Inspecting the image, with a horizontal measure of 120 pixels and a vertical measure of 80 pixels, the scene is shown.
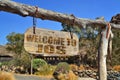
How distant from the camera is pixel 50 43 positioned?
606cm

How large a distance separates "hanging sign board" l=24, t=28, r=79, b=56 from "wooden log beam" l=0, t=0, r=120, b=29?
0.26m

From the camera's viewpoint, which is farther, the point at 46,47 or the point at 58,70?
the point at 58,70

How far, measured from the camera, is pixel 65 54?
635cm

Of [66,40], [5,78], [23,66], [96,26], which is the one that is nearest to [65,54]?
[66,40]

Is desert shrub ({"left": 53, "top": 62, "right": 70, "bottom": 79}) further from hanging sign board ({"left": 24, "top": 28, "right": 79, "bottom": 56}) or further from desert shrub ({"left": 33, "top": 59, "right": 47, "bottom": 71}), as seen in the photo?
hanging sign board ({"left": 24, "top": 28, "right": 79, "bottom": 56})

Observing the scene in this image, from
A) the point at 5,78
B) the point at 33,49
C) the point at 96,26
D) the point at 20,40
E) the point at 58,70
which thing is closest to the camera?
the point at 33,49

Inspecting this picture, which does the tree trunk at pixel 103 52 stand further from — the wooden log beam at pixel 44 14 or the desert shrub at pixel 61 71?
the desert shrub at pixel 61 71

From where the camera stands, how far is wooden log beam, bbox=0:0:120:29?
5.40 metres

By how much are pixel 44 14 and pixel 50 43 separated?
56 centimetres

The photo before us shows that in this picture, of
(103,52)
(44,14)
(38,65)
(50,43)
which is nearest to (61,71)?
(38,65)

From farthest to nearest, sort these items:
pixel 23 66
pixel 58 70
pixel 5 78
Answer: pixel 23 66, pixel 58 70, pixel 5 78

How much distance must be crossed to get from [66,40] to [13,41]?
34.8 metres

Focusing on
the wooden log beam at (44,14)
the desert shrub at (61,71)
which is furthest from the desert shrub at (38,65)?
the wooden log beam at (44,14)

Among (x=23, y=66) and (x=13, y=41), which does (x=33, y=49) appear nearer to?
(x=23, y=66)
